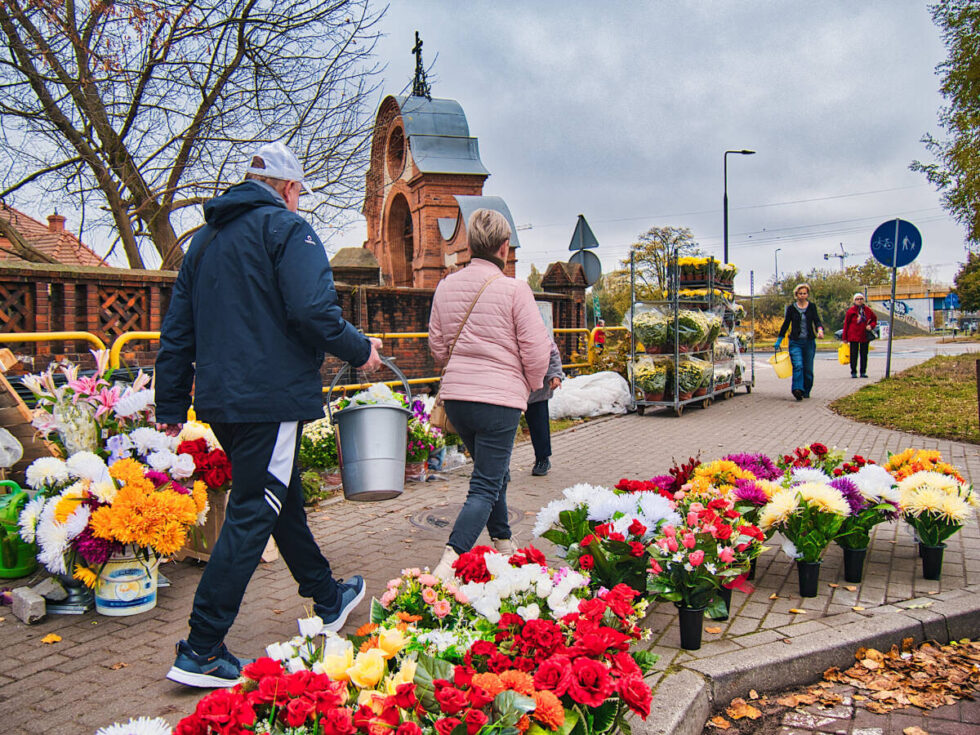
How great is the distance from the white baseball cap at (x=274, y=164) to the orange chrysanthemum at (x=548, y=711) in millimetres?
2216

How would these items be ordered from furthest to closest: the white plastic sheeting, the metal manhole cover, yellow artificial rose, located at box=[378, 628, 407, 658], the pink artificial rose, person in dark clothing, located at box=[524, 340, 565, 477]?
the white plastic sheeting → person in dark clothing, located at box=[524, 340, 565, 477] → the metal manhole cover → the pink artificial rose → yellow artificial rose, located at box=[378, 628, 407, 658]

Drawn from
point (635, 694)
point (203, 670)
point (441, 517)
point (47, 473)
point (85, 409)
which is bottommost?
point (441, 517)

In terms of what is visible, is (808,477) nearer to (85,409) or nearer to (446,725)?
(446,725)

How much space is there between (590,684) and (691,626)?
136cm

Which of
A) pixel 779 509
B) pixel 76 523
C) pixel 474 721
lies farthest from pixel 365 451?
pixel 474 721

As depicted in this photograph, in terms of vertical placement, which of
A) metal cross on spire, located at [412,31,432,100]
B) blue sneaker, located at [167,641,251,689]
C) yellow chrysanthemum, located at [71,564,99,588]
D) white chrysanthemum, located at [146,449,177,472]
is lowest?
blue sneaker, located at [167,641,251,689]

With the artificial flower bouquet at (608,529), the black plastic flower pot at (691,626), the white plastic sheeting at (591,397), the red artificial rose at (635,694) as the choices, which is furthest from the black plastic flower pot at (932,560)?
the white plastic sheeting at (591,397)

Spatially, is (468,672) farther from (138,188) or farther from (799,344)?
(799,344)

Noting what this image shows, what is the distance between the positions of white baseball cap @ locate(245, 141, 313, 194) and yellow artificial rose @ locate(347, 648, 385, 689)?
1978 mm

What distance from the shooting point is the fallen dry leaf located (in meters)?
2.84

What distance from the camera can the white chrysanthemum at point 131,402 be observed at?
4.16 meters

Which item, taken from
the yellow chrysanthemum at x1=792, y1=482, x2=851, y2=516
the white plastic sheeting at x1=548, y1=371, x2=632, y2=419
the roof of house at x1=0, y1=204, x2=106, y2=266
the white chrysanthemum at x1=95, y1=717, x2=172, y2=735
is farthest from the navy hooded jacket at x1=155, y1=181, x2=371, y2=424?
the white plastic sheeting at x1=548, y1=371, x2=632, y2=419

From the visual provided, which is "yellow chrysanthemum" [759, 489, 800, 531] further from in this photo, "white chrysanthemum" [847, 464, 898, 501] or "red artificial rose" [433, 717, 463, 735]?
"red artificial rose" [433, 717, 463, 735]

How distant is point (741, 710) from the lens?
2.87 m
